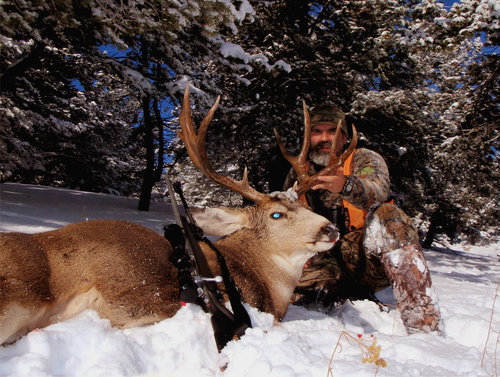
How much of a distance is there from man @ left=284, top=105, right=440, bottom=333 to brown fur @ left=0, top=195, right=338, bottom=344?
21.2 inches

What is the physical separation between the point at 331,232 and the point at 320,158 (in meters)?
1.80

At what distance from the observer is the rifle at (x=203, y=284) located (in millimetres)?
2184

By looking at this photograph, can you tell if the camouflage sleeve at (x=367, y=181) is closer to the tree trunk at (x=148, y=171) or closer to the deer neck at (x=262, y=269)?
the deer neck at (x=262, y=269)

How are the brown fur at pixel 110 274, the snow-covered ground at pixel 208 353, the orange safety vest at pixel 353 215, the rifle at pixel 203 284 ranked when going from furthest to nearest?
1. the orange safety vest at pixel 353 215
2. the rifle at pixel 203 284
3. the brown fur at pixel 110 274
4. the snow-covered ground at pixel 208 353

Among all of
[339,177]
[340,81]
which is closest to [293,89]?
[340,81]

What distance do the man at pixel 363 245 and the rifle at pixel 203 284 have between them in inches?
55.1

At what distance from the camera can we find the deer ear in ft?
10.8

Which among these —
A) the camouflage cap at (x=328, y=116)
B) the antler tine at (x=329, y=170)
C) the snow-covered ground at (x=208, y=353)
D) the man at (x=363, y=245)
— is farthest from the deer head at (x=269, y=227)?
the camouflage cap at (x=328, y=116)

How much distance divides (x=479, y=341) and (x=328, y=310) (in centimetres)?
139

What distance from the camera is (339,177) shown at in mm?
3418

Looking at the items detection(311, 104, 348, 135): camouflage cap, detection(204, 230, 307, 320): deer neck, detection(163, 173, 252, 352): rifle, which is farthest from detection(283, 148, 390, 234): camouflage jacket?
detection(163, 173, 252, 352): rifle

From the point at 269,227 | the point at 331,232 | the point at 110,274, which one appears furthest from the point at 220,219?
the point at 110,274

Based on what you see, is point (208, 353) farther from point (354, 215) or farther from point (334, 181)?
point (354, 215)

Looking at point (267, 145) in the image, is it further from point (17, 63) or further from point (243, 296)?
point (243, 296)
